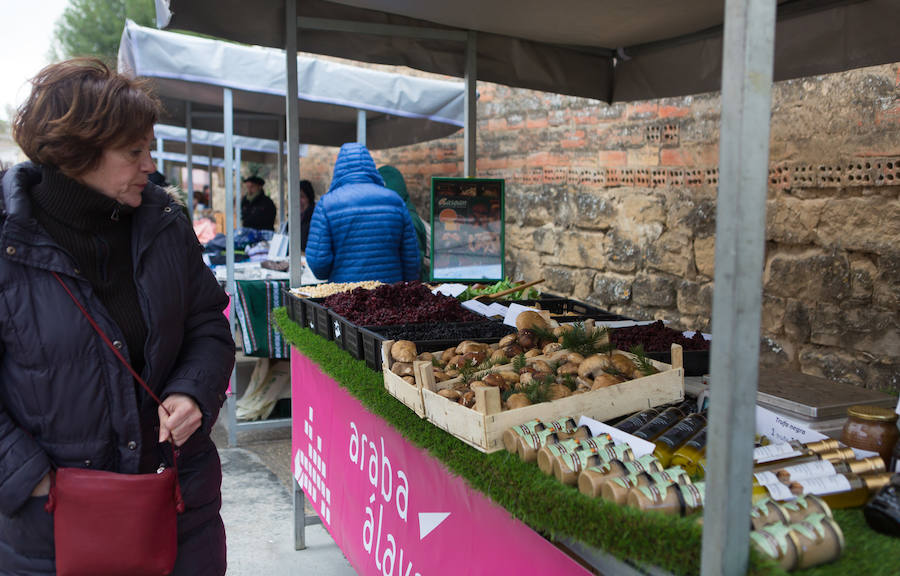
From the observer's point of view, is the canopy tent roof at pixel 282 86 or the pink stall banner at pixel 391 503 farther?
the canopy tent roof at pixel 282 86

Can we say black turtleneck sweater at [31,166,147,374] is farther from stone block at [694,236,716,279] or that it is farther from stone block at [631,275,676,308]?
stone block at [631,275,676,308]

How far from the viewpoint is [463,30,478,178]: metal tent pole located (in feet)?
14.3

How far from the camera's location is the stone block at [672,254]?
5496 millimetres

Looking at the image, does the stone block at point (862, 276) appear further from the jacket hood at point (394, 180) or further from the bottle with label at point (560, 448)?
the jacket hood at point (394, 180)

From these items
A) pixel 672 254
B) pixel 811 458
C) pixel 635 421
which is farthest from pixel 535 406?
pixel 672 254

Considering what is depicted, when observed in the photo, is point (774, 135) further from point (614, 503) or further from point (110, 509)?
point (110, 509)

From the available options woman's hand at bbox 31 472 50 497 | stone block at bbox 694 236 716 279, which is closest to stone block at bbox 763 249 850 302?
stone block at bbox 694 236 716 279

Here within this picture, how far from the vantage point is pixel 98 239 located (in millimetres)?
1889

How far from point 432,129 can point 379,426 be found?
5.51 meters

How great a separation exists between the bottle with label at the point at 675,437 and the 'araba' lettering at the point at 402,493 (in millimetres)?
1024

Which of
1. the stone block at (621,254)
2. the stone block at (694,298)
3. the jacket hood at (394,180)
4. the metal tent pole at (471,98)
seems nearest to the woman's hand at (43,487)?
the metal tent pole at (471,98)

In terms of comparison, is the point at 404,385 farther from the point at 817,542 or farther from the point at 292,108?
the point at 292,108

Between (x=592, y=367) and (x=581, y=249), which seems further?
(x=581, y=249)

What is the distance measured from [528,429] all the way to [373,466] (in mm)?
1185
